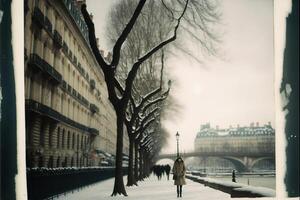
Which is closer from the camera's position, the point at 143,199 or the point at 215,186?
the point at 143,199

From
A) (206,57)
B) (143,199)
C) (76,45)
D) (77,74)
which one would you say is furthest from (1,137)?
(76,45)

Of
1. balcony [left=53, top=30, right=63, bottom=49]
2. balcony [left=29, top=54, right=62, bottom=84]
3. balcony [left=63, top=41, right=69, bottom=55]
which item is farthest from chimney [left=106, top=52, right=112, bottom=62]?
balcony [left=63, top=41, right=69, bottom=55]

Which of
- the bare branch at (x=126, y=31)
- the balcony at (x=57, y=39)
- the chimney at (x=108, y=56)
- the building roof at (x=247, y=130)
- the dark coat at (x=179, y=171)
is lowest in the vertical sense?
the dark coat at (x=179, y=171)

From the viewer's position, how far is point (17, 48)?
9008mm

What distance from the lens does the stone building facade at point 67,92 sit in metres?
13.2

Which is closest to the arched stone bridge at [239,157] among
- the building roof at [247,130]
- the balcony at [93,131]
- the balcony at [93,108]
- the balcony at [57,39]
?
the building roof at [247,130]

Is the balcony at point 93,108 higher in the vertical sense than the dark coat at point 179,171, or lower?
higher

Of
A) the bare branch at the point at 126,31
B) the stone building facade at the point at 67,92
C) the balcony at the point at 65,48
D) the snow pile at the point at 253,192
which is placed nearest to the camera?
the snow pile at the point at 253,192

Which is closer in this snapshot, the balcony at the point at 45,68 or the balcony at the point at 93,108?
the balcony at the point at 45,68

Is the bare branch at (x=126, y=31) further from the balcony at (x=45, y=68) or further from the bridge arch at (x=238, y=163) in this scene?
the bridge arch at (x=238, y=163)

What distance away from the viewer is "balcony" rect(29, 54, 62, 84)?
11762 millimetres

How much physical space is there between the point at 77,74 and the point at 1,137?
728 cm

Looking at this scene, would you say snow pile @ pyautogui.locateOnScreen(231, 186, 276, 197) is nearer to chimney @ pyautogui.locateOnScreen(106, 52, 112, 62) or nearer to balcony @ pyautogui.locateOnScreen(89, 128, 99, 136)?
chimney @ pyautogui.locateOnScreen(106, 52, 112, 62)

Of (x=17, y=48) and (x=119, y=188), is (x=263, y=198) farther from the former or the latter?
(x=17, y=48)
